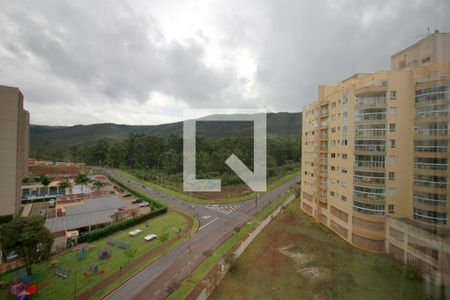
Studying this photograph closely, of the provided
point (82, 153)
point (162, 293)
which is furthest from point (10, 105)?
point (82, 153)

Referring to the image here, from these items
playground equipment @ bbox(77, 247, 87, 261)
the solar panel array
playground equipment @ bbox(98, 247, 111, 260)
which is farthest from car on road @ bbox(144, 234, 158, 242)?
the solar panel array

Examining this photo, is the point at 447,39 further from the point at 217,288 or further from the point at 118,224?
the point at 118,224

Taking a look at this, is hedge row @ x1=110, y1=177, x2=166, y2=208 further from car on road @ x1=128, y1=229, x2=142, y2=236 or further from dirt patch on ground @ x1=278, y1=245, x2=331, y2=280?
dirt patch on ground @ x1=278, y1=245, x2=331, y2=280

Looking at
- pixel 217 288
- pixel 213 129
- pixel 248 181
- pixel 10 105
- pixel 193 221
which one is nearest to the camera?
pixel 217 288

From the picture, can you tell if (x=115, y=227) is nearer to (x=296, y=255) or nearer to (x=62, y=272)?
(x=62, y=272)

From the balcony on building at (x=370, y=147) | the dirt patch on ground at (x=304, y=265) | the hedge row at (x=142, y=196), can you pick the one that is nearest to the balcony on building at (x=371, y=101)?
the balcony on building at (x=370, y=147)

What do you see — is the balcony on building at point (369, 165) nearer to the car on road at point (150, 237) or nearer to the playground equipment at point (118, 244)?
the car on road at point (150, 237)
